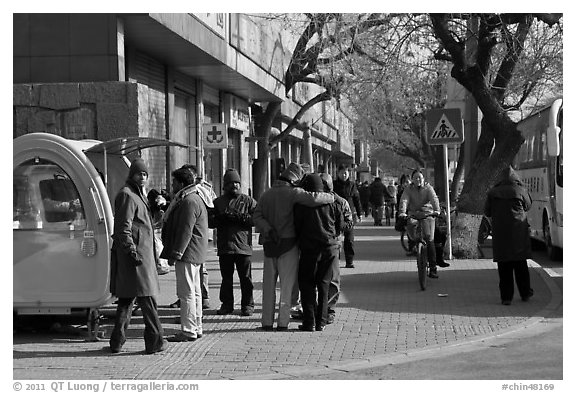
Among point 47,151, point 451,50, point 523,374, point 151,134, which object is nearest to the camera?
point 523,374

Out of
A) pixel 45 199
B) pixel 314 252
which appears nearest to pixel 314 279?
pixel 314 252

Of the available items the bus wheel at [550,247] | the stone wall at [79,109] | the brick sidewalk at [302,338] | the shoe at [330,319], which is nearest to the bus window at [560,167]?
the bus wheel at [550,247]

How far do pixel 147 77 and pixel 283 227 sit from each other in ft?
35.2

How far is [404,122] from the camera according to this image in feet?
184

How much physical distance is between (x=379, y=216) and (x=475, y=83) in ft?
57.5

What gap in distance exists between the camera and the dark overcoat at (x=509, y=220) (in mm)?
12195

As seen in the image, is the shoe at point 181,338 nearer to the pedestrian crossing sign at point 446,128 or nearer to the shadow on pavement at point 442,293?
the shadow on pavement at point 442,293

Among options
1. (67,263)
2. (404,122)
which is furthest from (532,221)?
(404,122)

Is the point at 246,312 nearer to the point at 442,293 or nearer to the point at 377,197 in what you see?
the point at 442,293

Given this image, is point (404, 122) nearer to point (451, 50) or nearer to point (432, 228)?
point (451, 50)

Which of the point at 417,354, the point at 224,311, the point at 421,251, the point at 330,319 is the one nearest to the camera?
the point at 417,354

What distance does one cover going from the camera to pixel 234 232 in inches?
456

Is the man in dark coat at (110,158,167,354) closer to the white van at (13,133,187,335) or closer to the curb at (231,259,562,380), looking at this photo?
the white van at (13,133,187,335)

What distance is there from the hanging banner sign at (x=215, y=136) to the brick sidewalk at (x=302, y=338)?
21.1ft
